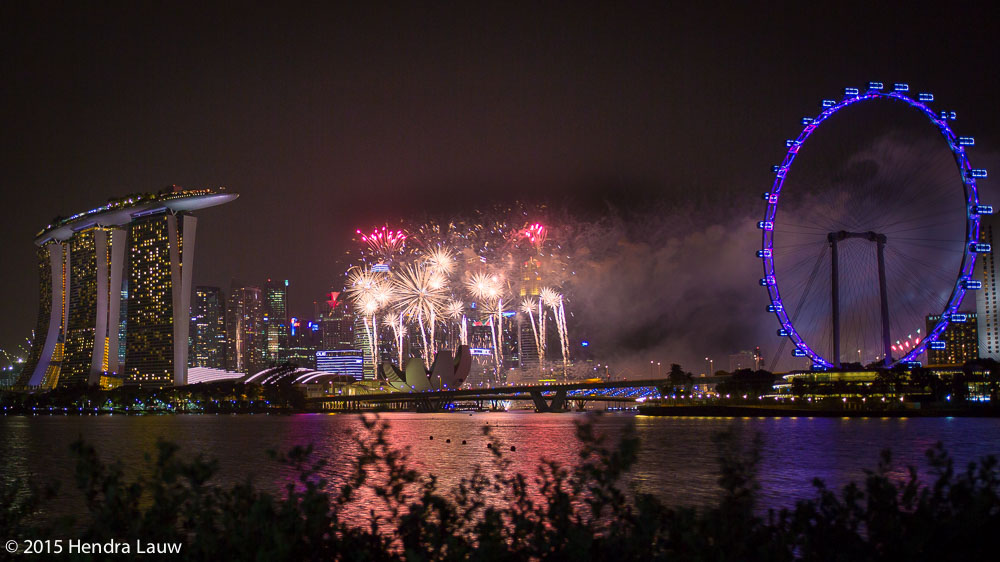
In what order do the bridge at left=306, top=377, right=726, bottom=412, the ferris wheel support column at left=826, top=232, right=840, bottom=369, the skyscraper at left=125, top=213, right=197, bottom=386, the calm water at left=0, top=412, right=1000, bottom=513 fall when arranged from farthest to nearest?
1. the skyscraper at left=125, top=213, right=197, bottom=386
2. the bridge at left=306, top=377, right=726, bottom=412
3. the ferris wheel support column at left=826, top=232, right=840, bottom=369
4. the calm water at left=0, top=412, right=1000, bottom=513

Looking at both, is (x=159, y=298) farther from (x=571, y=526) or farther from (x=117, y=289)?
(x=571, y=526)

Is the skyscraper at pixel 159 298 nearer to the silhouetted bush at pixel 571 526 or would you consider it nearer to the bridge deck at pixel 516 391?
the bridge deck at pixel 516 391

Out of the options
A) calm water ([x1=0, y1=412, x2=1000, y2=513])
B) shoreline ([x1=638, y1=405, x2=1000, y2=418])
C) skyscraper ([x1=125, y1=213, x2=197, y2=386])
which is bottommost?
shoreline ([x1=638, y1=405, x2=1000, y2=418])

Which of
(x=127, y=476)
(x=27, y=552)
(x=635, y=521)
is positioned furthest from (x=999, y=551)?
(x=127, y=476)

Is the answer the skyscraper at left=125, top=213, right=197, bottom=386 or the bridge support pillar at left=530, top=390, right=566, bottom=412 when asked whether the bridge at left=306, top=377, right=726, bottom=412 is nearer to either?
the bridge support pillar at left=530, top=390, right=566, bottom=412

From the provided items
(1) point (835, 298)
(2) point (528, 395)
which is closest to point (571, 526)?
(1) point (835, 298)

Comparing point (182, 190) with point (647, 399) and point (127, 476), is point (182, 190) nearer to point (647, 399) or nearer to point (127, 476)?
point (647, 399)

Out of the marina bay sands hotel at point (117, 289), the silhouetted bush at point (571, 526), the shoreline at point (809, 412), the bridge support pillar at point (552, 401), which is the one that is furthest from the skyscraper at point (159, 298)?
the silhouetted bush at point (571, 526)

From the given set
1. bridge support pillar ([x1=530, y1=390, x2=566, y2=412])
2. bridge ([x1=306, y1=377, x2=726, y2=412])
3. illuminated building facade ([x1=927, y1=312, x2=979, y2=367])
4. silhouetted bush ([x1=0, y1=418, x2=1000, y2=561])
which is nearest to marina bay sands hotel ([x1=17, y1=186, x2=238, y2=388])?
bridge ([x1=306, y1=377, x2=726, y2=412])
